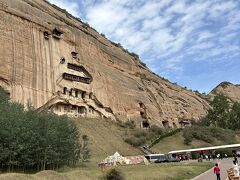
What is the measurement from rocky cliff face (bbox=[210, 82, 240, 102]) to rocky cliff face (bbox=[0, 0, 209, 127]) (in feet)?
218

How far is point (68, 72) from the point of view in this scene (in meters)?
66.1

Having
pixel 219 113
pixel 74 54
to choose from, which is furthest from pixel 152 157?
pixel 219 113

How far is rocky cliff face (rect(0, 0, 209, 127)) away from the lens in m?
55.4

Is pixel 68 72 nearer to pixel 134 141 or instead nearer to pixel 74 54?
pixel 74 54

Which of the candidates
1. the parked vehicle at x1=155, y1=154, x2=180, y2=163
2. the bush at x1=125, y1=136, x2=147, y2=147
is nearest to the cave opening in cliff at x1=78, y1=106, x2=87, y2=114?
the bush at x1=125, y1=136, x2=147, y2=147

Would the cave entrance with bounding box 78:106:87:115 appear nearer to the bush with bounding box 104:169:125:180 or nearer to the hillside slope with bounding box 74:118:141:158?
the hillside slope with bounding box 74:118:141:158

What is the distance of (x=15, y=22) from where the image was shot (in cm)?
5791

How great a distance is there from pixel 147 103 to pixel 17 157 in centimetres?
5204

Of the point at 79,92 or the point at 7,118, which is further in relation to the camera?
the point at 79,92

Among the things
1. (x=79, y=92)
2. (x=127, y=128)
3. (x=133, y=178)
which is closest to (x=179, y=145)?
(x=127, y=128)

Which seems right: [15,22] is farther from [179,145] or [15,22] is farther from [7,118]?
[179,145]

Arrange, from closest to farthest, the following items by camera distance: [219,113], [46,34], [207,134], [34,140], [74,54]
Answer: [34,140] → [46,34] → [74,54] → [207,134] → [219,113]

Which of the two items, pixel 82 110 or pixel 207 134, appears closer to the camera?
pixel 82 110

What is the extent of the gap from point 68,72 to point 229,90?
108 metres
